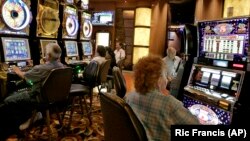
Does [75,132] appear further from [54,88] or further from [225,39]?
[225,39]

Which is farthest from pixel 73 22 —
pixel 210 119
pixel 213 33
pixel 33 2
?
pixel 210 119

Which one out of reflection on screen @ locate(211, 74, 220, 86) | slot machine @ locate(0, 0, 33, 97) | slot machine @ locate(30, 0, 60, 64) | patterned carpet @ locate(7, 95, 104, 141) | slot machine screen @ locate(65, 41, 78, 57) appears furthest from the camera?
slot machine screen @ locate(65, 41, 78, 57)

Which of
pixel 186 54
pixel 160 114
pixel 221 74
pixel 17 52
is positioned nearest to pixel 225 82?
pixel 221 74

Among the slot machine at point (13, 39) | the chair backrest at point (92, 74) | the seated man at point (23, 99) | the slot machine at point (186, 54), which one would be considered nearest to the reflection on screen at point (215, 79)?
the slot machine at point (186, 54)

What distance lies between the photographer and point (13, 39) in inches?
124

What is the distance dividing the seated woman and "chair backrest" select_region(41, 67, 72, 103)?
1.18 m

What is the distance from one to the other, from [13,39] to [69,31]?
1.50 meters

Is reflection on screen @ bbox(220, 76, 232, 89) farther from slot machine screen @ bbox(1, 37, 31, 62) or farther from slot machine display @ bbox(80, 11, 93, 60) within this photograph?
slot machine display @ bbox(80, 11, 93, 60)

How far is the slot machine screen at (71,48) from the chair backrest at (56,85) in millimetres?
1885

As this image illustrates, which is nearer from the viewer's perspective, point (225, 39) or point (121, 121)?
point (121, 121)

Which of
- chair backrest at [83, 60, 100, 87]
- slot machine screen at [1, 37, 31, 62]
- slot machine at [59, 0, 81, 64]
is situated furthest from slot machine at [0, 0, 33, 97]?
slot machine at [59, 0, 81, 64]

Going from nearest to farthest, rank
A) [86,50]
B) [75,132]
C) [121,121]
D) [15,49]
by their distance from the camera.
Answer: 1. [121,121]
2. [15,49]
3. [75,132]
4. [86,50]

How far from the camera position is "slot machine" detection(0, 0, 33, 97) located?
290cm

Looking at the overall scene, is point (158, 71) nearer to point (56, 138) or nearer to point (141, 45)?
point (56, 138)
